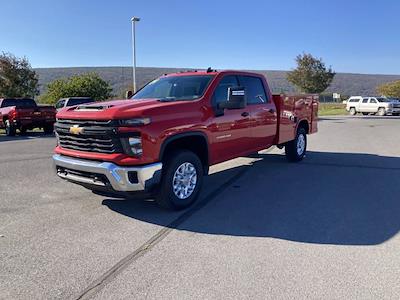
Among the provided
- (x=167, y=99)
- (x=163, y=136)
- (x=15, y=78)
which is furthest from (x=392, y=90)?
(x=163, y=136)

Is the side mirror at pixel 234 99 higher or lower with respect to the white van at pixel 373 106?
higher

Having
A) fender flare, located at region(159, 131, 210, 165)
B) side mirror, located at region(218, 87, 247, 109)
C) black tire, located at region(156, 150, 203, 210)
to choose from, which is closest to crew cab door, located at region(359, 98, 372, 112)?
side mirror, located at region(218, 87, 247, 109)

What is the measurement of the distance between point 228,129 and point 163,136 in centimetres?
164

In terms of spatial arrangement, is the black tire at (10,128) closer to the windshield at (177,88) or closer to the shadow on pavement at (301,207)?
the windshield at (177,88)

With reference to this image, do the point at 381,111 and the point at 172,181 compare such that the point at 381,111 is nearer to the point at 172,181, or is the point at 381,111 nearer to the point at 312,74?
the point at 312,74

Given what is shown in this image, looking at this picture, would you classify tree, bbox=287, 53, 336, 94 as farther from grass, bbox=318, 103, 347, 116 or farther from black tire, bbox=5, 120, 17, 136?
black tire, bbox=5, 120, 17, 136

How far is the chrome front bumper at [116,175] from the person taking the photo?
5172 millimetres

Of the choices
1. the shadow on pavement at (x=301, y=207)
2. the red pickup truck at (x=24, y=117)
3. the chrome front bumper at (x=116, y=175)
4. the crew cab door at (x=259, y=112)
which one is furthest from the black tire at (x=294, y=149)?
the red pickup truck at (x=24, y=117)

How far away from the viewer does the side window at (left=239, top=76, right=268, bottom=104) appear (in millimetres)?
7660

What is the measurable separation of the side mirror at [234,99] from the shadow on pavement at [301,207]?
1.46 meters

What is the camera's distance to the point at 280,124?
873 centimetres

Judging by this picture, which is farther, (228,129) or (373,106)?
(373,106)

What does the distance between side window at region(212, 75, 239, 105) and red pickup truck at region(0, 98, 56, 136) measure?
14221mm

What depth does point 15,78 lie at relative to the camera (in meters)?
34.1
